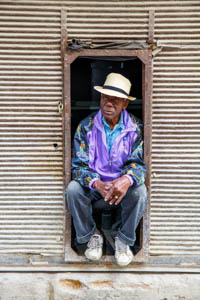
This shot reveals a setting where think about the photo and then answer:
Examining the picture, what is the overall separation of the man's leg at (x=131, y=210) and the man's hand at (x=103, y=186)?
0.20 metres

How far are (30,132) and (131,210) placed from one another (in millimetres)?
1149

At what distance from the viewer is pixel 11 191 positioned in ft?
10.9

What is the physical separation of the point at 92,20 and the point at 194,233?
7.07ft

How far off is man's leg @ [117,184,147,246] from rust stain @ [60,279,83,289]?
612 mm

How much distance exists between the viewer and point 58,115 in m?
3.23

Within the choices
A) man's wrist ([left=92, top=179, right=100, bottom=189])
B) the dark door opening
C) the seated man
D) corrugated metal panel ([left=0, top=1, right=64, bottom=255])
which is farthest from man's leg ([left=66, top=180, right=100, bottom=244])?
the dark door opening

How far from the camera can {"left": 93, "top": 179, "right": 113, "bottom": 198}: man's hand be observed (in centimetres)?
301

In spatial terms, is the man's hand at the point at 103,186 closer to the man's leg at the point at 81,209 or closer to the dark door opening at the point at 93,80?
the man's leg at the point at 81,209

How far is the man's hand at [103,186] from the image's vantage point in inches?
118

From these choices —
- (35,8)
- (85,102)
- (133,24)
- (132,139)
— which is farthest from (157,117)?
(35,8)

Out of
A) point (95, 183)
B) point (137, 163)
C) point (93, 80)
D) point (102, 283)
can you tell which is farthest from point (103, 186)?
point (93, 80)

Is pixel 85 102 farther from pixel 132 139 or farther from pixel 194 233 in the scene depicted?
pixel 194 233

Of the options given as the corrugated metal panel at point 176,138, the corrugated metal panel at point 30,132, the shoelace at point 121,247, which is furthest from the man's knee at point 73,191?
the corrugated metal panel at point 176,138

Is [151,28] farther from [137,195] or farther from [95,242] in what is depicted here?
[95,242]
